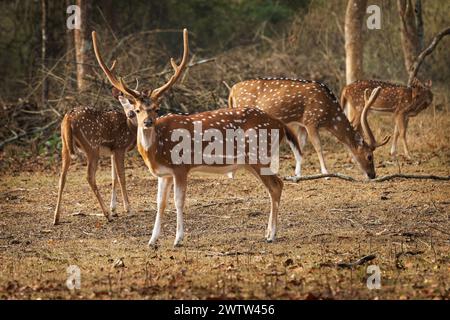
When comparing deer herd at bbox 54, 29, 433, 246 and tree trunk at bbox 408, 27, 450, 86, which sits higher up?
tree trunk at bbox 408, 27, 450, 86

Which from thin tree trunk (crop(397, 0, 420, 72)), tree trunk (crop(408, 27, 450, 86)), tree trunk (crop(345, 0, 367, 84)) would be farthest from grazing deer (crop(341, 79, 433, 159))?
thin tree trunk (crop(397, 0, 420, 72))

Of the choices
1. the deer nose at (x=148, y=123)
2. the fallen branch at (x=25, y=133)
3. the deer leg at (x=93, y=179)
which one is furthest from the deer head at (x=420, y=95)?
the deer nose at (x=148, y=123)

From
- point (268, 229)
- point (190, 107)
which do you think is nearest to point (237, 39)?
point (190, 107)

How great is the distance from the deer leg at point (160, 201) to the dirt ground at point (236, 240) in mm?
120

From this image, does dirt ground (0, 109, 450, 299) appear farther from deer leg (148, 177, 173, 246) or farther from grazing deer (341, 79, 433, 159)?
grazing deer (341, 79, 433, 159)

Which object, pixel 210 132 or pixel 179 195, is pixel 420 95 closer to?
pixel 210 132

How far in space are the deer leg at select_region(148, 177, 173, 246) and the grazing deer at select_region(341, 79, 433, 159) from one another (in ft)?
18.9

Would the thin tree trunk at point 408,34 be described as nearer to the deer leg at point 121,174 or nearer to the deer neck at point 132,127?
the deer neck at point 132,127

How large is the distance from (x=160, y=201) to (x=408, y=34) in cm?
981

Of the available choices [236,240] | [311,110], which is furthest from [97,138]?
[311,110]

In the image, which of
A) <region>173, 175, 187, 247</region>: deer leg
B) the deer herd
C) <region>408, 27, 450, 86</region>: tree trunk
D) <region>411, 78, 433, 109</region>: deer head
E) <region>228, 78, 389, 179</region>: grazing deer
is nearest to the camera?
<region>173, 175, 187, 247</region>: deer leg

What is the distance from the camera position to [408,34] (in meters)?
18.4

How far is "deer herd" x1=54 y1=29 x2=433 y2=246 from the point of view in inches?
387

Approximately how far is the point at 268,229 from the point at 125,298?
2557mm
